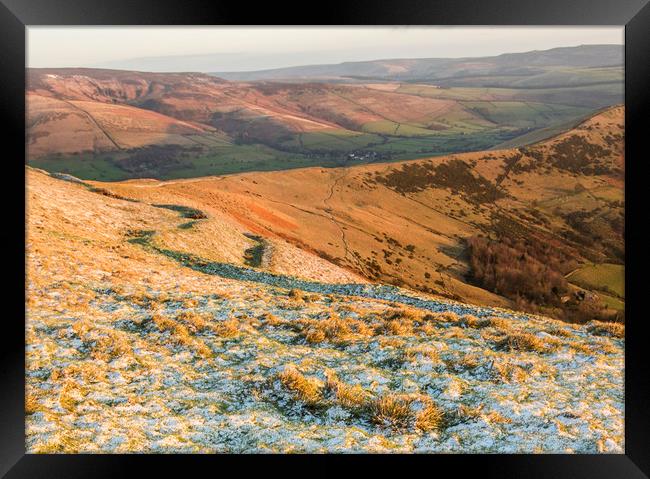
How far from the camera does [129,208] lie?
1409 inches

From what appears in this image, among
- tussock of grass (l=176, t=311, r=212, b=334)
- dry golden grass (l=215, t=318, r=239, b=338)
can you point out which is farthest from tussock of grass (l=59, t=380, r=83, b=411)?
dry golden grass (l=215, t=318, r=239, b=338)

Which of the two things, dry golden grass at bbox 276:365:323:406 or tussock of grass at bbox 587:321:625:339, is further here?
tussock of grass at bbox 587:321:625:339

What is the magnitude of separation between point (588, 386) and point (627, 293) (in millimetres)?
3293

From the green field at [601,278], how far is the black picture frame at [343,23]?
3188 inches

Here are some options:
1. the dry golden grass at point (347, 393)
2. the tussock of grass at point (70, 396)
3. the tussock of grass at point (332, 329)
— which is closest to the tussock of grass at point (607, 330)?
the tussock of grass at point (332, 329)

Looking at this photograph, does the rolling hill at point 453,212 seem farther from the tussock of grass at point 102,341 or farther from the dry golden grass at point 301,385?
the dry golden grass at point 301,385

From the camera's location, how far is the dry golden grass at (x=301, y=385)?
1040 cm

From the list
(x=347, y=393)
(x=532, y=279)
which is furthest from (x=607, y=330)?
(x=532, y=279)

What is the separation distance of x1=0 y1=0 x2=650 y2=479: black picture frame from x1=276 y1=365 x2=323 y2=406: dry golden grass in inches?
185

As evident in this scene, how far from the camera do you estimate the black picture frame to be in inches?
345

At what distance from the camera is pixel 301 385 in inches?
423

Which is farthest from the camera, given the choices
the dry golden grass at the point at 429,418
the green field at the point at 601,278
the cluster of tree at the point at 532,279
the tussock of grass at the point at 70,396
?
the green field at the point at 601,278

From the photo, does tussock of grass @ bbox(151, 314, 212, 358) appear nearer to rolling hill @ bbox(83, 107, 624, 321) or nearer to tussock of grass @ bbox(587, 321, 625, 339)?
tussock of grass @ bbox(587, 321, 625, 339)

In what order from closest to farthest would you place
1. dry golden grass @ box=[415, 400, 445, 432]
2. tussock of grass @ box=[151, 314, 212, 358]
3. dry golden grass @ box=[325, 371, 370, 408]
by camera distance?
dry golden grass @ box=[415, 400, 445, 432] → dry golden grass @ box=[325, 371, 370, 408] → tussock of grass @ box=[151, 314, 212, 358]
